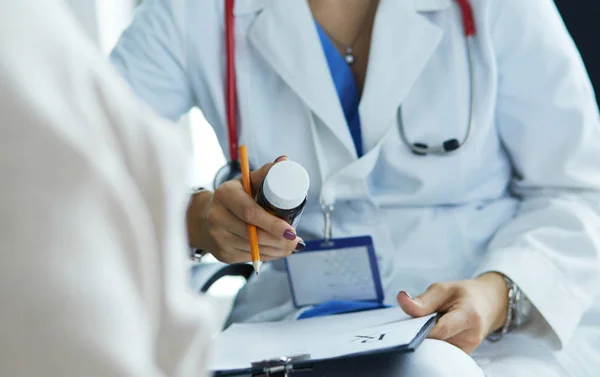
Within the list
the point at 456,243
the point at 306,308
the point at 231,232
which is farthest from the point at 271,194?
the point at 456,243

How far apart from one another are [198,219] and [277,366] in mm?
294

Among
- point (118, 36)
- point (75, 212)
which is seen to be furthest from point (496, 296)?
point (118, 36)

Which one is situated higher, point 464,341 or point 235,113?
point 235,113

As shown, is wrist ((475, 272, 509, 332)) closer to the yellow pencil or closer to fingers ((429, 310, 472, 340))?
fingers ((429, 310, 472, 340))

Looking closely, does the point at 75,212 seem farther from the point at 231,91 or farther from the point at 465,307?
the point at 231,91

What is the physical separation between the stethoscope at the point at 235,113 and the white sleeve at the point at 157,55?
78 mm

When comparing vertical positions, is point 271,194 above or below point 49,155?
below

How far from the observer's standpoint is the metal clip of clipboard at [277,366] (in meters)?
0.70

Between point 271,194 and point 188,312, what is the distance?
44 cm

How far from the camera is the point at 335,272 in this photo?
0.96 m

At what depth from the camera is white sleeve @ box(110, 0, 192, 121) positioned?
1099mm

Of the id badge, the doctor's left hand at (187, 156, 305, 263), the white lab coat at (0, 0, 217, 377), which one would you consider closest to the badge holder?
the id badge

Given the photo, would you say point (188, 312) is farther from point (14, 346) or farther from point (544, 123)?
point (544, 123)

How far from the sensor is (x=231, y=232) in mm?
858
